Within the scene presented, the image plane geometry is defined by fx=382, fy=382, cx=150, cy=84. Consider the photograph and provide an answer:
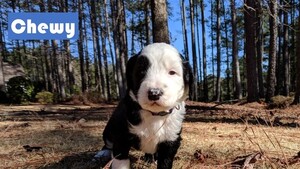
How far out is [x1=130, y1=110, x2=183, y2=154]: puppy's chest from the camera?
2842mm

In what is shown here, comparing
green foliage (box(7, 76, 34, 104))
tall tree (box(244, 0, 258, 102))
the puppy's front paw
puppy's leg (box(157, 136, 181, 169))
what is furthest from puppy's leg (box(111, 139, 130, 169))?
green foliage (box(7, 76, 34, 104))

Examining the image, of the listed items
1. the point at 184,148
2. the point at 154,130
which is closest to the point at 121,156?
the point at 154,130

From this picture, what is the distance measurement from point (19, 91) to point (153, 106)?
21865mm

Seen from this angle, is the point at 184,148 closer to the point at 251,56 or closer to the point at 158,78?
the point at 158,78

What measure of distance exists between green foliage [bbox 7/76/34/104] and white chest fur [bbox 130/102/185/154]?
68.1 feet

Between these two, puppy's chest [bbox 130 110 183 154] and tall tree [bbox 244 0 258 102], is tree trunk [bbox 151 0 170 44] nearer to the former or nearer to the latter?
puppy's chest [bbox 130 110 183 154]

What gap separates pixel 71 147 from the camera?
4.60 m

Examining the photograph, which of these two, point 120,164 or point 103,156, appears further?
point 103,156

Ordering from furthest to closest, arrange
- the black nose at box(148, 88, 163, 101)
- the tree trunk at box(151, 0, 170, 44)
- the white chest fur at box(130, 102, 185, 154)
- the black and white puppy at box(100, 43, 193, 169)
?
the tree trunk at box(151, 0, 170, 44), the white chest fur at box(130, 102, 185, 154), the black and white puppy at box(100, 43, 193, 169), the black nose at box(148, 88, 163, 101)

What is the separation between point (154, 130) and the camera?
286cm

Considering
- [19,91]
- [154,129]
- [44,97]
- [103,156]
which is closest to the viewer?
[154,129]

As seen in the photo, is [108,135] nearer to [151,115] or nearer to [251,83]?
[151,115]

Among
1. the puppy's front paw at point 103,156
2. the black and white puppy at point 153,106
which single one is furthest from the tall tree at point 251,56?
the black and white puppy at point 153,106

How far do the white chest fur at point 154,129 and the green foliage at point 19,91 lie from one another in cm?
2074
